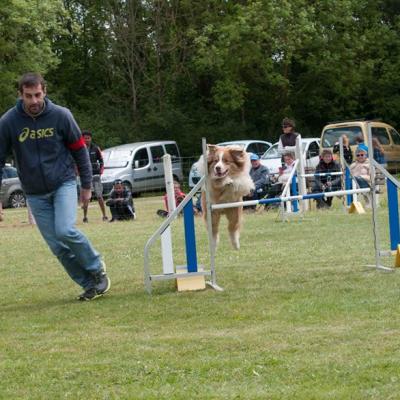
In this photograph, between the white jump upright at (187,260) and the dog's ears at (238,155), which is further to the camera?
the dog's ears at (238,155)

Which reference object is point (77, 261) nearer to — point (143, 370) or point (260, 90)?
point (143, 370)

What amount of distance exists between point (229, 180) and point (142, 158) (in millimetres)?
17912

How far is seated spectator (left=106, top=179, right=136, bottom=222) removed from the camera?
1795cm

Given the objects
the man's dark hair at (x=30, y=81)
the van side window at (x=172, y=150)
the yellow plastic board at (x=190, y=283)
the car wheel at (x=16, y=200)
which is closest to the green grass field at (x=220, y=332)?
the yellow plastic board at (x=190, y=283)

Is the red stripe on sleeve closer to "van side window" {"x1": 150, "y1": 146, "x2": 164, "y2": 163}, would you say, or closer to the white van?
the white van

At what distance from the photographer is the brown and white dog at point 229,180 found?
937 cm

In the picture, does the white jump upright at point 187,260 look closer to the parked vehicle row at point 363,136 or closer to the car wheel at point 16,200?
the parked vehicle row at point 363,136

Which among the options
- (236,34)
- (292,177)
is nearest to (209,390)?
(292,177)

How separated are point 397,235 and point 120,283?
2600mm

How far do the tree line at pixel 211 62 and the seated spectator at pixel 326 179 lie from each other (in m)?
14.5

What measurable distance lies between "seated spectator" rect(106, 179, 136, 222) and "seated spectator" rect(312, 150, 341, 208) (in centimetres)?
379

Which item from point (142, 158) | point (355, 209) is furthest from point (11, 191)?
point (355, 209)

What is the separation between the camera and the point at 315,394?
412 cm

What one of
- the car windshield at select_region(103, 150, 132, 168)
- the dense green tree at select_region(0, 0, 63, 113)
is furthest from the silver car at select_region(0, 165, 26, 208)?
the dense green tree at select_region(0, 0, 63, 113)
